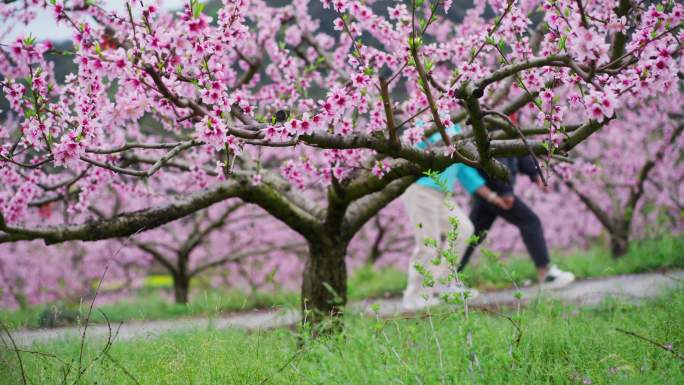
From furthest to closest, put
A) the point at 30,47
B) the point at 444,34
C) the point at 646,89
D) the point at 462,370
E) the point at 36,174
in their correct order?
the point at 444,34, the point at 36,174, the point at 30,47, the point at 646,89, the point at 462,370

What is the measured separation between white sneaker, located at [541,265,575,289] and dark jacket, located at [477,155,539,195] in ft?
3.76

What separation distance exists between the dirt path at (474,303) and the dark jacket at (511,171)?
1.17 meters

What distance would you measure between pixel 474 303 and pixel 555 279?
4.78 ft

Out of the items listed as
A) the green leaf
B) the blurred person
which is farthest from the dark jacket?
the green leaf

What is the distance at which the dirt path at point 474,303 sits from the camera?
4.08 metres

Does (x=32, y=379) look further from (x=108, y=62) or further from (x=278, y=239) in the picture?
(x=278, y=239)

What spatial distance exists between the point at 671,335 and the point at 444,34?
20.9ft

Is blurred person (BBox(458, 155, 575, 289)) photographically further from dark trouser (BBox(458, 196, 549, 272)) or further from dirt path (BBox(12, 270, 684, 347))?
dirt path (BBox(12, 270, 684, 347))

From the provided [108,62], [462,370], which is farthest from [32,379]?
[462,370]

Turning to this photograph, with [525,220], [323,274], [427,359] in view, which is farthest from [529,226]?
[427,359]

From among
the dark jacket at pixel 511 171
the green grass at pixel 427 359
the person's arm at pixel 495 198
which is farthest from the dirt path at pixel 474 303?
the dark jacket at pixel 511 171

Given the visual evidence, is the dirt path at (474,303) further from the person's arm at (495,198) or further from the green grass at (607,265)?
the person's arm at (495,198)

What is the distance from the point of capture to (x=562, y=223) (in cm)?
1402

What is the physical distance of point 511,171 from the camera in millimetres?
6312
